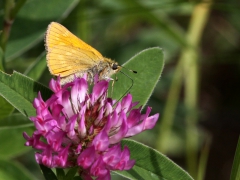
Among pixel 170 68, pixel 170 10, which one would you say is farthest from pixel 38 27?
pixel 170 68

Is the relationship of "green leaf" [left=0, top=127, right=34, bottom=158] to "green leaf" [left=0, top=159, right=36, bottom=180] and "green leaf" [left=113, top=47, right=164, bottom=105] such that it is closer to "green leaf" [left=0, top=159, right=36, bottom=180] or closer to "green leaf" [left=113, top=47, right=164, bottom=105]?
"green leaf" [left=0, top=159, right=36, bottom=180]

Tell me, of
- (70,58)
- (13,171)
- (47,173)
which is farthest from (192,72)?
(47,173)

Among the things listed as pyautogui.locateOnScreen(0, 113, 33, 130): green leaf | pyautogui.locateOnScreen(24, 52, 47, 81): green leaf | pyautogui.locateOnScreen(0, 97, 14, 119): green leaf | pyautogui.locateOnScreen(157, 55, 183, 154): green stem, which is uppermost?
pyautogui.locateOnScreen(24, 52, 47, 81): green leaf

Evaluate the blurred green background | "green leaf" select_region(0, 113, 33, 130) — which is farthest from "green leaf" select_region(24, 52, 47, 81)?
"green leaf" select_region(0, 113, 33, 130)

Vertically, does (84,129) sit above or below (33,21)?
below

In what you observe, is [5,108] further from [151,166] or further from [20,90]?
[151,166]

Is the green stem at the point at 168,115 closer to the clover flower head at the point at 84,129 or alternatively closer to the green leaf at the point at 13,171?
the green leaf at the point at 13,171
